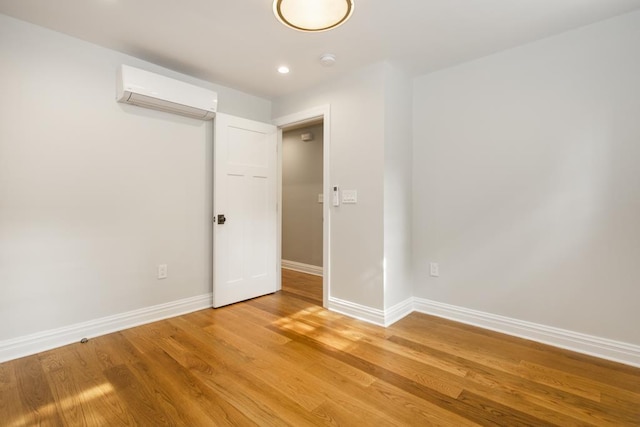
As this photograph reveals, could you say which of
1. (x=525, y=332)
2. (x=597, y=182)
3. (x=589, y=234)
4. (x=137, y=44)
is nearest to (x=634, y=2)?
(x=597, y=182)

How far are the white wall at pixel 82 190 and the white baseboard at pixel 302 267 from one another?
2.06 m

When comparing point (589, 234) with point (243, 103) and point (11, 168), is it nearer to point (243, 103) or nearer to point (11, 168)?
point (243, 103)

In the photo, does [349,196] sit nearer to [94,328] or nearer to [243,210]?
[243,210]

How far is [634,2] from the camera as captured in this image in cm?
190

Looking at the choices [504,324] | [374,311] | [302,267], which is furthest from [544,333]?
[302,267]

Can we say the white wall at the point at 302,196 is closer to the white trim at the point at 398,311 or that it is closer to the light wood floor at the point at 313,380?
the white trim at the point at 398,311

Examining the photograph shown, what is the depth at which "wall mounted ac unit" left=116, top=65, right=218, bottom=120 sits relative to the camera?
238cm

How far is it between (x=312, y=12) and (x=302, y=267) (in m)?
3.84

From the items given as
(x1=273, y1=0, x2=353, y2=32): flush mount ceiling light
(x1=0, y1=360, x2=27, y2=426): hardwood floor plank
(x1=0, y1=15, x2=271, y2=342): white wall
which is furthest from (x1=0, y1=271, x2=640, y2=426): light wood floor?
(x1=273, y1=0, x2=353, y2=32): flush mount ceiling light

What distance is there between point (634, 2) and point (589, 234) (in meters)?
1.50

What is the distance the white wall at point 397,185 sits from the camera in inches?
106

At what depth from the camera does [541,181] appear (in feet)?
7.64

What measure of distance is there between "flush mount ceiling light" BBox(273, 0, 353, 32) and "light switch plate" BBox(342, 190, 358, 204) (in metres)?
1.51

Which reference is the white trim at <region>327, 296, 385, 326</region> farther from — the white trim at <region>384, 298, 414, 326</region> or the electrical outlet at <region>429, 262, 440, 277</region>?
the electrical outlet at <region>429, 262, 440, 277</region>
